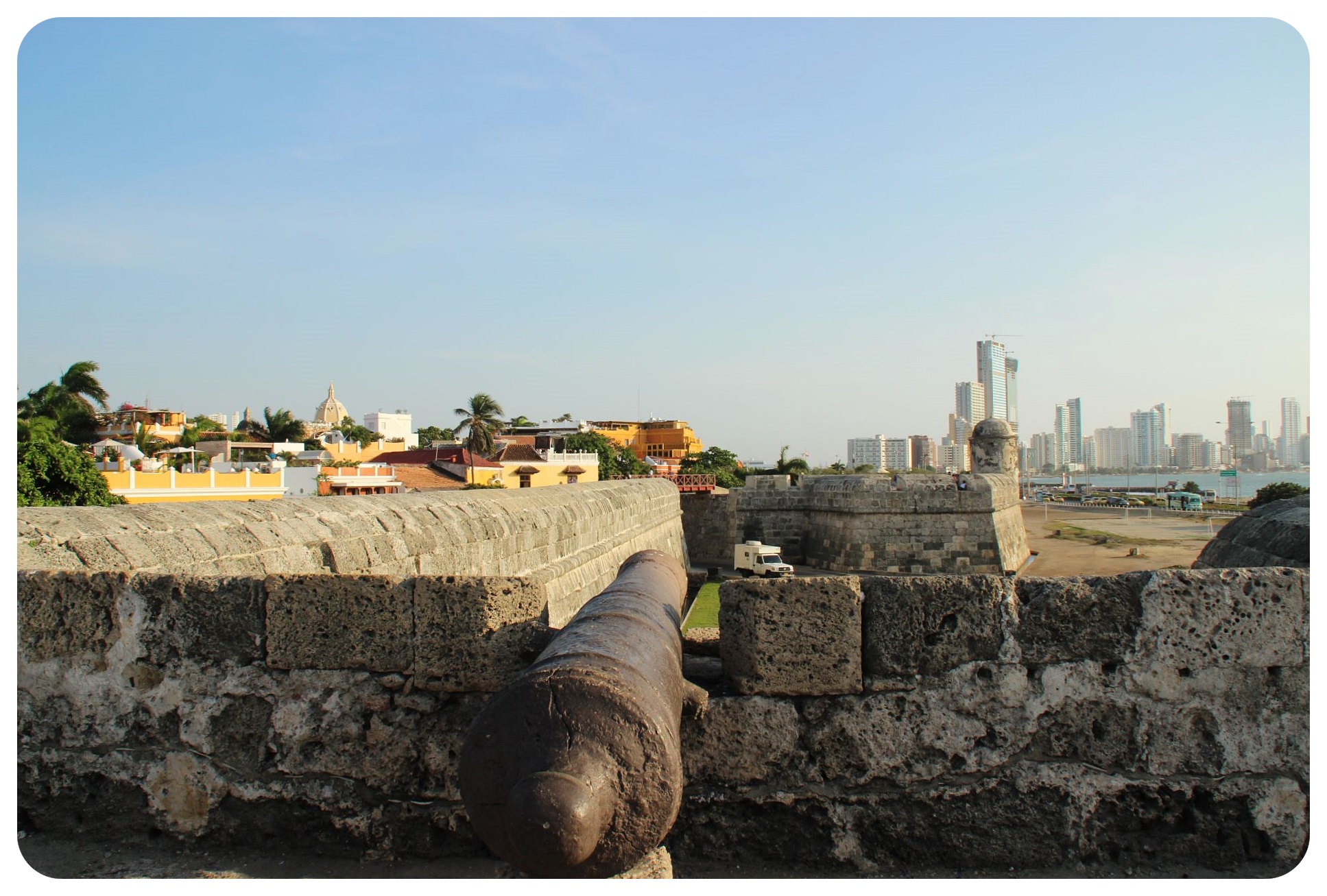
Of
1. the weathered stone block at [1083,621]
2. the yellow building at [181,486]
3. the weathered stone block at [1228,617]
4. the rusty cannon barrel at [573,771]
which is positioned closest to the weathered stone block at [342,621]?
the rusty cannon barrel at [573,771]

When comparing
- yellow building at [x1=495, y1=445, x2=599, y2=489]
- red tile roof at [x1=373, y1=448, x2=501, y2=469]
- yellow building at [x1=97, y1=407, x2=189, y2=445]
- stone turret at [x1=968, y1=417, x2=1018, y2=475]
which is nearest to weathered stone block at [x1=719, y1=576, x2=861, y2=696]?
stone turret at [x1=968, y1=417, x2=1018, y2=475]

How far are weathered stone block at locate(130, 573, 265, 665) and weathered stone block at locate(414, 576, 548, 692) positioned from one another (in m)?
0.50

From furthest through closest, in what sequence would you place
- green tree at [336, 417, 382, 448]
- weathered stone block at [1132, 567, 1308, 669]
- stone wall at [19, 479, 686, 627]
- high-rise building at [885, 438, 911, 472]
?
high-rise building at [885, 438, 911, 472] → green tree at [336, 417, 382, 448] → stone wall at [19, 479, 686, 627] → weathered stone block at [1132, 567, 1308, 669]

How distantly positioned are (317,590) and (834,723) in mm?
1575

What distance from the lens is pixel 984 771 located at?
269 centimetres

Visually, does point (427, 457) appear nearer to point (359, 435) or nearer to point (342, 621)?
point (359, 435)

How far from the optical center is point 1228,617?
2.62 m

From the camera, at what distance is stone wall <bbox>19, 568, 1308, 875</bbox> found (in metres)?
2.65

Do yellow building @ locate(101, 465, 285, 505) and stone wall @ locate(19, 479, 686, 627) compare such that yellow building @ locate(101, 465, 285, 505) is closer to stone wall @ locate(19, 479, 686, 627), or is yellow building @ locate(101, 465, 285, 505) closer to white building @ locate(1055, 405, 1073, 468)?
stone wall @ locate(19, 479, 686, 627)

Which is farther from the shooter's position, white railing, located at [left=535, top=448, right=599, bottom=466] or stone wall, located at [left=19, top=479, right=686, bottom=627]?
white railing, located at [left=535, top=448, right=599, bottom=466]

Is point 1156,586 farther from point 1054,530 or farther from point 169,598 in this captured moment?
point 1054,530

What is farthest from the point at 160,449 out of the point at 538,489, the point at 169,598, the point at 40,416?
the point at 169,598

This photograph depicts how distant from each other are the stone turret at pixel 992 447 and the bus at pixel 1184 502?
803 inches

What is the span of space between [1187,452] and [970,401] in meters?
42.2
